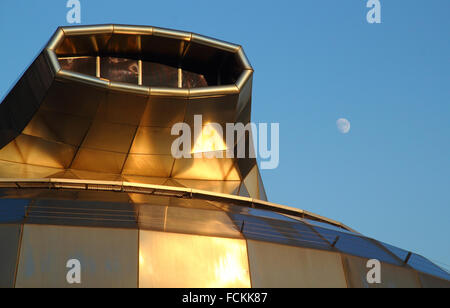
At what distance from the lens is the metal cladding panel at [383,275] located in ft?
41.8

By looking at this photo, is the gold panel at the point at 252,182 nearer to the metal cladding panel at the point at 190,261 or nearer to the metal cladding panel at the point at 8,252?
the metal cladding panel at the point at 190,261

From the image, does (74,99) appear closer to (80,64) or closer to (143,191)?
(80,64)

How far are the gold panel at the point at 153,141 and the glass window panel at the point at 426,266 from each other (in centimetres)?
772

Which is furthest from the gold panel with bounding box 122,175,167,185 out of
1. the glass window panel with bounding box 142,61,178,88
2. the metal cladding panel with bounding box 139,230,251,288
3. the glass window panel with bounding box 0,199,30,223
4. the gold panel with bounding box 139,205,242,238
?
the metal cladding panel with bounding box 139,230,251,288

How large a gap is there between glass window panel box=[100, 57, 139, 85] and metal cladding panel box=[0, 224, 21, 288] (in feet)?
31.9

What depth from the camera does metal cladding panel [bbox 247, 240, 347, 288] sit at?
1216cm

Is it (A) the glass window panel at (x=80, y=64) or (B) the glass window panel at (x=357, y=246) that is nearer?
(B) the glass window panel at (x=357, y=246)

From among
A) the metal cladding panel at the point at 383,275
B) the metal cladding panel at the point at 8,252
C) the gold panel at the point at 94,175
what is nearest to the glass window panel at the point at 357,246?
the metal cladding panel at the point at 383,275

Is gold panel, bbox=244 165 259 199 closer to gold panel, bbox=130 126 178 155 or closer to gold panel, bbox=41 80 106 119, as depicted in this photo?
gold panel, bbox=130 126 178 155

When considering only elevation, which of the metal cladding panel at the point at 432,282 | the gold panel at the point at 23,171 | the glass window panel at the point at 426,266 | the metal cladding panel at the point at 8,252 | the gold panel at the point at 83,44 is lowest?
the metal cladding panel at the point at 432,282

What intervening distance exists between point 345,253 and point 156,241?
3.67 m

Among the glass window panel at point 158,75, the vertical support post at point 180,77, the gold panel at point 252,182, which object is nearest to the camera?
the glass window panel at point 158,75

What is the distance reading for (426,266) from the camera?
14.6 meters
